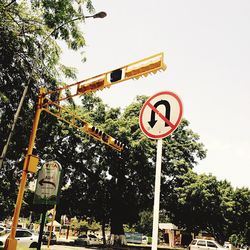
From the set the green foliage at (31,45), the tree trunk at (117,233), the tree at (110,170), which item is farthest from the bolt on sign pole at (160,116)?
the tree trunk at (117,233)

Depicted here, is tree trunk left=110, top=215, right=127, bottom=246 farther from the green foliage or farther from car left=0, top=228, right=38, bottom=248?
the green foliage

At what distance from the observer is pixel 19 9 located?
1266 cm

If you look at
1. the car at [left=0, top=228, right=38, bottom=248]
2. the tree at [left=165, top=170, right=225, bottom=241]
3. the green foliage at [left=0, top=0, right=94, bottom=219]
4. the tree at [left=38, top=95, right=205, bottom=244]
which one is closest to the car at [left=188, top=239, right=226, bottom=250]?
the tree at [left=165, top=170, right=225, bottom=241]

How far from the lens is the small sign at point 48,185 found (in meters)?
8.15

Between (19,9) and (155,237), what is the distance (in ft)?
39.7

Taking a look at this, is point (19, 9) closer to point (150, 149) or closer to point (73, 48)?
point (73, 48)

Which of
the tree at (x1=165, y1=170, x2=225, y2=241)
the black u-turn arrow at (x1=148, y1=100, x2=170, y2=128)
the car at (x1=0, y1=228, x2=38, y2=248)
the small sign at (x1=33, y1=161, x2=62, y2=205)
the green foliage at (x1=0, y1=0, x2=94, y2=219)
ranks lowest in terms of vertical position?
the car at (x1=0, y1=228, x2=38, y2=248)

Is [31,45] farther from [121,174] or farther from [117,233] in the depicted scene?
[117,233]

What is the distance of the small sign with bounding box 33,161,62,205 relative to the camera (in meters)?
8.15

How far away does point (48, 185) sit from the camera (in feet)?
27.5

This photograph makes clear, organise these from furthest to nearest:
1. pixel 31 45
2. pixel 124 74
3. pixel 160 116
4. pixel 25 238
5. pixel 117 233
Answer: pixel 117 233
pixel 25 238
pixel 31 45
pixel 124 74
pixel 160 116

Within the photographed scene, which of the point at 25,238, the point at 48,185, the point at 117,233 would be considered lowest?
the point at 25,238

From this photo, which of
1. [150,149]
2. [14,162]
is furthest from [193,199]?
[14,162]

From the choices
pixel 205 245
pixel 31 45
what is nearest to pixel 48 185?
pixel 31 45
